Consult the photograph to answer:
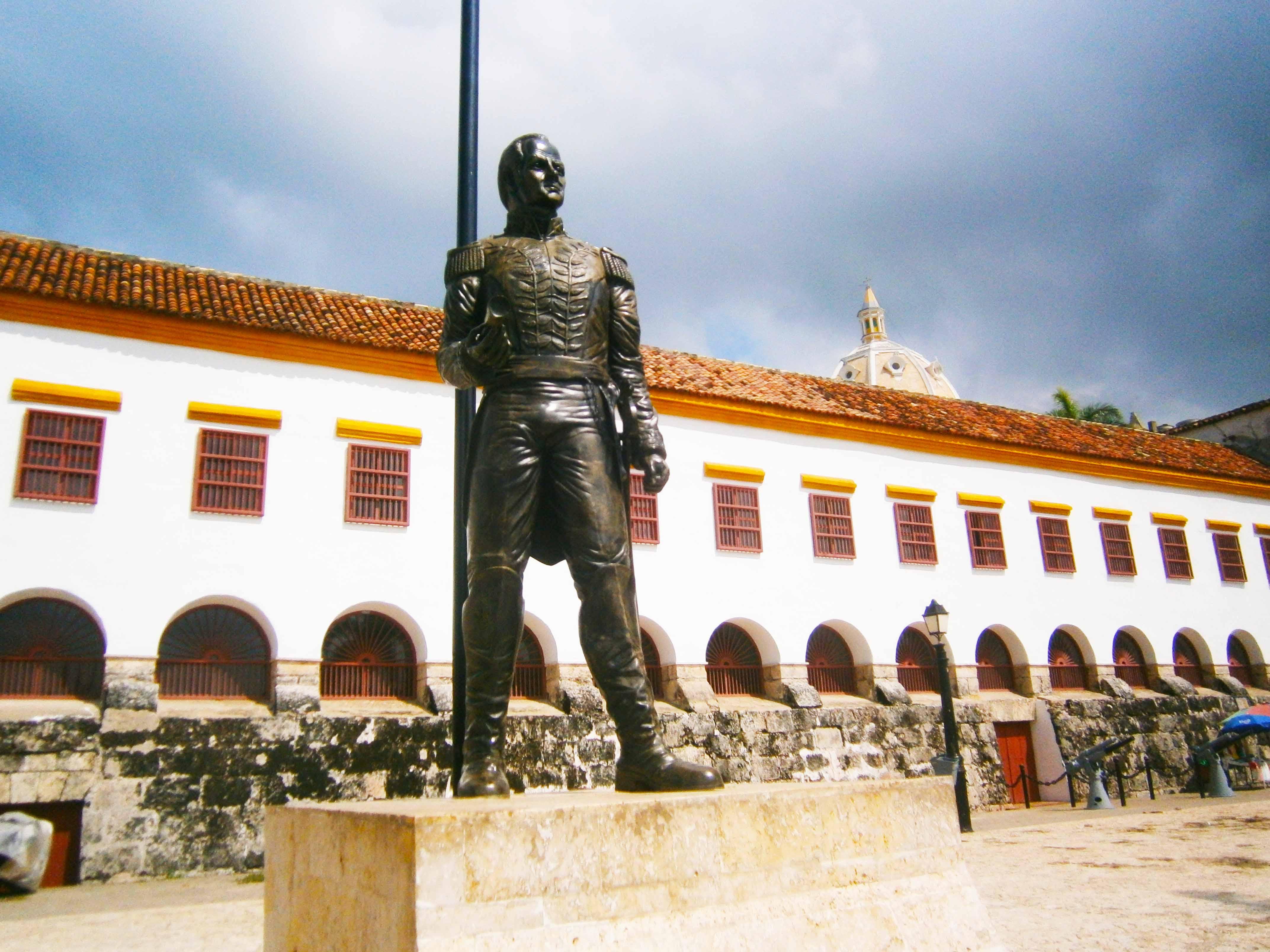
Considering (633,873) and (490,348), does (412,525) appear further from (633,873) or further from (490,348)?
(633,873)

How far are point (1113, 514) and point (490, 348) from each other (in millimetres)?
18620

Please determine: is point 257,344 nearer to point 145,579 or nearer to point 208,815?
point 145,579

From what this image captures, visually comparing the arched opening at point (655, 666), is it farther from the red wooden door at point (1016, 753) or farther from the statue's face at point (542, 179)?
the statue's face at point (542, 179)

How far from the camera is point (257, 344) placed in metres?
12.6

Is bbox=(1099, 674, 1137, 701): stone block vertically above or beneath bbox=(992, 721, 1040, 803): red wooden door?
above

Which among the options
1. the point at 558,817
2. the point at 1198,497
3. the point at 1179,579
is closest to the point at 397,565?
the point at 558,817

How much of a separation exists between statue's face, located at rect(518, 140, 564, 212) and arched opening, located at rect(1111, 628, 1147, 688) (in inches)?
708

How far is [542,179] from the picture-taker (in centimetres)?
396

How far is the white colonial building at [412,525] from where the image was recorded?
11211 mm

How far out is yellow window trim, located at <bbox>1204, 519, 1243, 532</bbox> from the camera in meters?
20.7

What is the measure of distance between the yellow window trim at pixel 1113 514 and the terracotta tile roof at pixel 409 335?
3.34ft

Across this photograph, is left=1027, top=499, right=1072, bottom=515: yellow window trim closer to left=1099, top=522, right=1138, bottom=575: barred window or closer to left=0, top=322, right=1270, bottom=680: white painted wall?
left=0, top=322, right=1270, bottom=680: white painted wall

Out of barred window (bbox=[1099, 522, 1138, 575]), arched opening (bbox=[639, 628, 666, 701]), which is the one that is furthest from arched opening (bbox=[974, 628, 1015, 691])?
arched opening (bbox=[639, 628, 666, 701])

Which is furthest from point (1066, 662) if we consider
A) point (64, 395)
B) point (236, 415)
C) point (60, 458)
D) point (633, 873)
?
point (633, 873)
